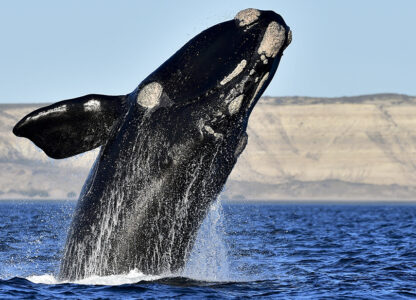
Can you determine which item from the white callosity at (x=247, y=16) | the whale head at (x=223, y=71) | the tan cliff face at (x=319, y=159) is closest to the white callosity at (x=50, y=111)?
the whale head at (x=223, y=71)

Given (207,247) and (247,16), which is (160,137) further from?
(207,247)

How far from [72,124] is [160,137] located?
3.60 ft

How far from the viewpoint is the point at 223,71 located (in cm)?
1076

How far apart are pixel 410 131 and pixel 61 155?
530 feet

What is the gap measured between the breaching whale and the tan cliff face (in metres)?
150

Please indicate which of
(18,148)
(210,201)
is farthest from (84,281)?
(18,148)

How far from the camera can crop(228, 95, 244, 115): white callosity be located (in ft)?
35.3

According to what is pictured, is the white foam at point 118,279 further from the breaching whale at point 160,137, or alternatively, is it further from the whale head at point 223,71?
the whale head at point 223,71

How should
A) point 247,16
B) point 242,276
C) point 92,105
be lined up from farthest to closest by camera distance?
point 242,276 < point 247,16 < point 92,105

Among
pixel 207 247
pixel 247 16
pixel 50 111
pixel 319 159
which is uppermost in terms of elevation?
pixel 319 159

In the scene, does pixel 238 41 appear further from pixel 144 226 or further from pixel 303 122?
pixel 303 122

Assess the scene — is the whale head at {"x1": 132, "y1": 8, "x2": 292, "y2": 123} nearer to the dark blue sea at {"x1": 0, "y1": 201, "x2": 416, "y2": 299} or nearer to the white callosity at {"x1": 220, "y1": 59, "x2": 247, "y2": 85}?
the white callosity at {"x1": 220, "y1": 59, "x2": 247, "y2": 85}

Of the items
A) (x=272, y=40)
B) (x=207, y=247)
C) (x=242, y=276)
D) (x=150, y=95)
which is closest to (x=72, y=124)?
(x=150, y=95)

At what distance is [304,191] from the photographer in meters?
165
